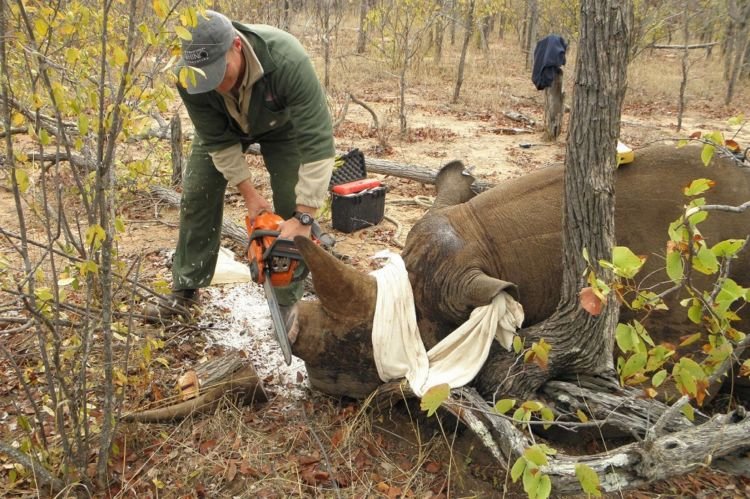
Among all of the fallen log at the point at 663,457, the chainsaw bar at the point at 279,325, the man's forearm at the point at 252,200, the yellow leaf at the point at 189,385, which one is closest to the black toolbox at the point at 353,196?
Answer: the man's forearm at the point at 252,200

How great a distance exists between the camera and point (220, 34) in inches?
138

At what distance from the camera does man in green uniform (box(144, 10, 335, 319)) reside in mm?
3578

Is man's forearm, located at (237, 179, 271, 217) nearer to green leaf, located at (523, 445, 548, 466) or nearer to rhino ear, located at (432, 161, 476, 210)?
rhino ear, located at (432, 161, 476, 210)

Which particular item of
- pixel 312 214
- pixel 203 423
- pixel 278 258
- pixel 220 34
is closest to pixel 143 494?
pixel 203 423

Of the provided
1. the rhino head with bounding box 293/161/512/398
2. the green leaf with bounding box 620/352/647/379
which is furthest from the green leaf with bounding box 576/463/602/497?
the rhino head with bounding box 293/161/512/398

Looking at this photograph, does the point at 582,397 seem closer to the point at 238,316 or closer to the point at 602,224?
the point at 602,224

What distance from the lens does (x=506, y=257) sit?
365 cm

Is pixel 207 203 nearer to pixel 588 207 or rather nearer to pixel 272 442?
pixel 272 442

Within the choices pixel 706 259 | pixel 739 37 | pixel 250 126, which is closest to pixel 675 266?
pixel 706 259

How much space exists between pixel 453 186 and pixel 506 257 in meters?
0.79

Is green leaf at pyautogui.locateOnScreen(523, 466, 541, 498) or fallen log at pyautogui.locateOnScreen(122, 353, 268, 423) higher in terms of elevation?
green leaf at pyautogui.locateOnScreen(523, 466, 541, 498)

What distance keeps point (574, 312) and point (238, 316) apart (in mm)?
2918

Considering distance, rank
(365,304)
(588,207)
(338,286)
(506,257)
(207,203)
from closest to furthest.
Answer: (588,207), (338,286), (365,304), (506,257), (207,203)

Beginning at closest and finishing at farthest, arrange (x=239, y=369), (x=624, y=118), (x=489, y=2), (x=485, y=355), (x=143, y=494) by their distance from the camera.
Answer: (x=143, y=494) → (x=485, y=355) → (x=239, y=369) → (x=624, y=118) → (x=489, y=2)
